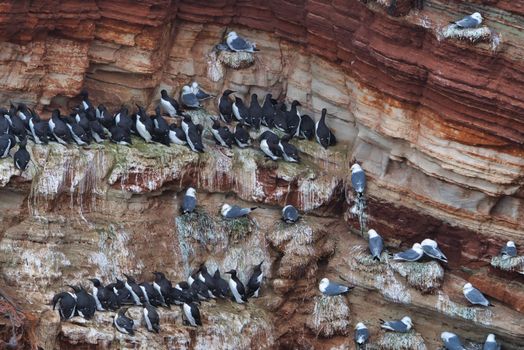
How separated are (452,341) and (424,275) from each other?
1.27 m

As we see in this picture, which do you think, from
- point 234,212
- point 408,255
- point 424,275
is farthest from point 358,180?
point 234,212

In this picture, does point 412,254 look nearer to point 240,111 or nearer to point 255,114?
point 255,114

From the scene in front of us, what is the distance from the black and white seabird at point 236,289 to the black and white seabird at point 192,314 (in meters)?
1.19

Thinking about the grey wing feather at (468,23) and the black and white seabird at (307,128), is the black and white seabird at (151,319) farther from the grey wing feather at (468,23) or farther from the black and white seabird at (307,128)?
the grey wing feather at (468,23)

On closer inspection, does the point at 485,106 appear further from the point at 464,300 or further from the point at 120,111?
the point at 120,111

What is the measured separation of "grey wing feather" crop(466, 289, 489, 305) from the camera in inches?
1208

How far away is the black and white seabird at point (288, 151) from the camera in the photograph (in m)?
32.4

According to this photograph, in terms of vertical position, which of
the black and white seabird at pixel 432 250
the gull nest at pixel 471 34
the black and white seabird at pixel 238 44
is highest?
the gull nest at pixel 471 34

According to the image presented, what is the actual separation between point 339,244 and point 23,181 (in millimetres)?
6139

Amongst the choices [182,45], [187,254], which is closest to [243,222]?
[187,254]

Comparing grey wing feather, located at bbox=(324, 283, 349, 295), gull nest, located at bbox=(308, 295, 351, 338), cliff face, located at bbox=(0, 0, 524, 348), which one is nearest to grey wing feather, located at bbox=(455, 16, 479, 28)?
cliff face, located at bbox=(0, 0, 524, 348)

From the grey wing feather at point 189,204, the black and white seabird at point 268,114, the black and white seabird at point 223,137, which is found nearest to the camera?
the grey wing feather at point 189,204

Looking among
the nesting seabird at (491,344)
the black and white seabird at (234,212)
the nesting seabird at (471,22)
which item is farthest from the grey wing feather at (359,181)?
the nesting seabird at (471,22)

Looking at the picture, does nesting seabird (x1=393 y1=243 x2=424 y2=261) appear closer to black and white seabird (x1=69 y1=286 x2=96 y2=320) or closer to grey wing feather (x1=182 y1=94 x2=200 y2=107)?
grey wing feather (x1=182 y1=94 x2=200 y2=107)
